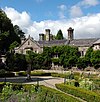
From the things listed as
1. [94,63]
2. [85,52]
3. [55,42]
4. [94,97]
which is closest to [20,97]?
[94,97]

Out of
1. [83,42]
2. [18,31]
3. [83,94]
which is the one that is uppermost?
[18,31]

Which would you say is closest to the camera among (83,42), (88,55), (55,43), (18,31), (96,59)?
(96,59)

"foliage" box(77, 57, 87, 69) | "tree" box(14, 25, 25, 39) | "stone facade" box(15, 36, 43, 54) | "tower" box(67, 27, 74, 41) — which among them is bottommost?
"foliage" box(77, 57, 87, 69)

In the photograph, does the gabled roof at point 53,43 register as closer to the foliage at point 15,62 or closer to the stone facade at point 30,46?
the stone facade at point 30,46

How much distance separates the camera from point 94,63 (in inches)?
2291

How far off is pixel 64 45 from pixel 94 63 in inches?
359

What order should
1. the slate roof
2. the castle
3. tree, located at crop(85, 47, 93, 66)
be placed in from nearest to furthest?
tree, located at crop(85, 47, 93, 66) < the castle < the slate roof

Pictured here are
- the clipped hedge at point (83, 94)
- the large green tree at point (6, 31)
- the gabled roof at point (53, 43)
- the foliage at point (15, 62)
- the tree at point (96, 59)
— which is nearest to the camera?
the clipped hedge at point (83, 94)

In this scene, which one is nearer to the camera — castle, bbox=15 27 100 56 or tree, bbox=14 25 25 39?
castle, bbox=15 27 100 56

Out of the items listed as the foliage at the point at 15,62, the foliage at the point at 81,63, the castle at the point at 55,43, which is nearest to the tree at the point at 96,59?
the foliage at the point at 81,63

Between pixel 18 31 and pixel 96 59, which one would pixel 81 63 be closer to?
pixel 96 59

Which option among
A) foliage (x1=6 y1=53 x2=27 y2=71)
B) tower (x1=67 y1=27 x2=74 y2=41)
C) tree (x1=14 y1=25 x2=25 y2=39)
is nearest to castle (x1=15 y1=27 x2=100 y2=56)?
tower (x1=67 y1=27 x2=74 y2=41)

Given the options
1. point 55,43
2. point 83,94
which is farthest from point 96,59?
point 83,94

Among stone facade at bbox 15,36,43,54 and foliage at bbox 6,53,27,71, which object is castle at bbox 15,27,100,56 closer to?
stone facade at bbox 15,36,43,54
